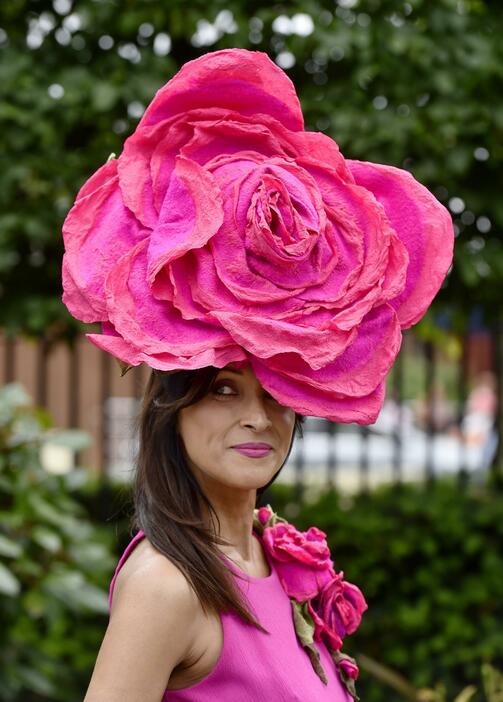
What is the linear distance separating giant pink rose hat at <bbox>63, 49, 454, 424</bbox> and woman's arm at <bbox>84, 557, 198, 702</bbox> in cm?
28

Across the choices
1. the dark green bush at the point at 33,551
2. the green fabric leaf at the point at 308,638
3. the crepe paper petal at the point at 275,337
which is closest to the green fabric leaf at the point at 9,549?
the dark green bush at the point at 33,551

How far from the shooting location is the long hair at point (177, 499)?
144 centimetres

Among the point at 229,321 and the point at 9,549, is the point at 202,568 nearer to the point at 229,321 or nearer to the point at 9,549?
the point at 229,321

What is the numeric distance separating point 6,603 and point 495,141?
2.26m

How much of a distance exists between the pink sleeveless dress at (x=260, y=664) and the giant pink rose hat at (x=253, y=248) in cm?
30

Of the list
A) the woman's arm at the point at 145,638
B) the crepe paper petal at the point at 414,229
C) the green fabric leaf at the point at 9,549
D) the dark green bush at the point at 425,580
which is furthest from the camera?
the dark green bush at the point at 425,580

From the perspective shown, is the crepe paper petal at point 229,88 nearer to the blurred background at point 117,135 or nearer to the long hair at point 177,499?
the long hair at point 177,499

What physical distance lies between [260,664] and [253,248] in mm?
553

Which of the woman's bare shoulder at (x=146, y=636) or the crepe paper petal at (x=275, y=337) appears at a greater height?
the crepe paper petal at (x=275, y=337)

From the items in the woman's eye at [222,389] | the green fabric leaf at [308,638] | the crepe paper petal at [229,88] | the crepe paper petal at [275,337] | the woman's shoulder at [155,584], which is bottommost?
the green fabric leaf at [308,638]

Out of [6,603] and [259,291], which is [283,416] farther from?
[6,603]

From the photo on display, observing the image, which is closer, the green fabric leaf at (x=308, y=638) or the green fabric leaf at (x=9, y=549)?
the green fabric leaf at (x=308, y=638)

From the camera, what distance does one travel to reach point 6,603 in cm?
357

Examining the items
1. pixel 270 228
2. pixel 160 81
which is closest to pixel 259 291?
pixel 270 228
